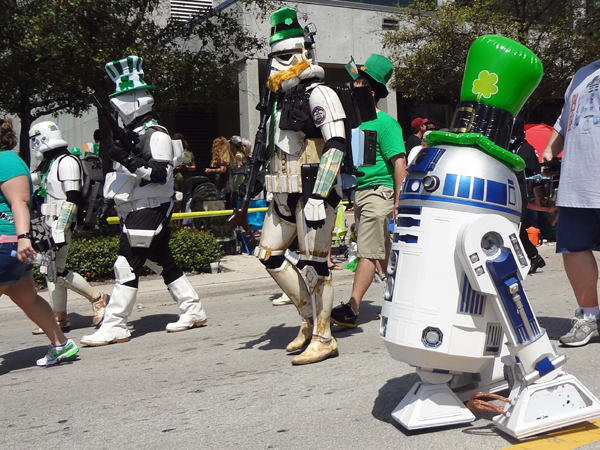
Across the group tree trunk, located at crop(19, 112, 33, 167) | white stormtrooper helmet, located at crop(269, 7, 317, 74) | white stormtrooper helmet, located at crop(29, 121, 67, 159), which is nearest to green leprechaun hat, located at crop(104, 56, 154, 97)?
white stormtrooper helmet, located at crop(29, 121, 67, 159)

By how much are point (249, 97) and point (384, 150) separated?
1056 centimetres

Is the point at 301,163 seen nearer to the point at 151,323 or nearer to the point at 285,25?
the point at 285,25

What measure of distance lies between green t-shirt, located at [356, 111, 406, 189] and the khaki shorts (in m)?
0.07

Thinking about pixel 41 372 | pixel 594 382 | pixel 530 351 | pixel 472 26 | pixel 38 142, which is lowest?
pixel 41 372

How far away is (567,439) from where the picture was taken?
2.98 meters

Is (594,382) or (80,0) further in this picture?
(80,0)

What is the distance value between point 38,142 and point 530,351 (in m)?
4.78

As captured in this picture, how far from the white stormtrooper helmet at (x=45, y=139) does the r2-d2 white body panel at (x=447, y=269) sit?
414cm

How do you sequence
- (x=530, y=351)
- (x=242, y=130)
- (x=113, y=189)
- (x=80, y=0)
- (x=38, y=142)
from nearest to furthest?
(x=530, y=351)
(x=113, y=189)
(x=38, y=142)
(x=80, y=0)
(x=242, y=130)

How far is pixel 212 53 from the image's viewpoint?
1096cm

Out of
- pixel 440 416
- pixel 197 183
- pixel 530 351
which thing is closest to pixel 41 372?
pixel 440 416

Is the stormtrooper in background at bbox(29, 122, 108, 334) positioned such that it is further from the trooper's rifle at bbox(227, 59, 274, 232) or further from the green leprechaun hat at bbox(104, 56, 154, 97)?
the trooper's rifle at bbox(227, 59, 274, 232)

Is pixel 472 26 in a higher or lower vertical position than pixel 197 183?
higher

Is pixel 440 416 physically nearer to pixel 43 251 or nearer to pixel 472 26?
pixel 43 251
